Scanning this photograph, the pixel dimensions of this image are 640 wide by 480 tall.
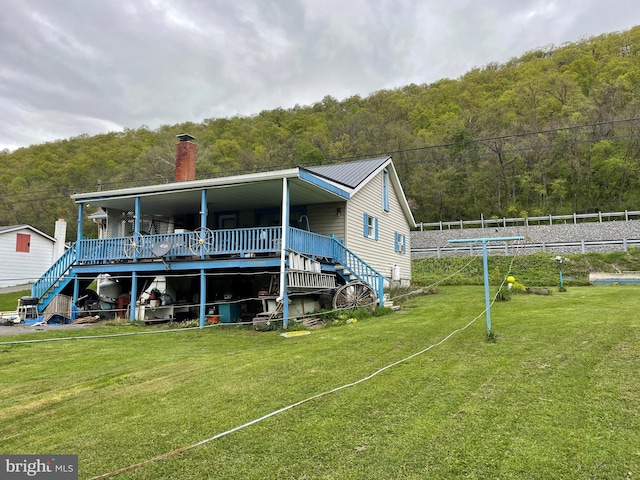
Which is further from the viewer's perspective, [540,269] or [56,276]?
[540,269]

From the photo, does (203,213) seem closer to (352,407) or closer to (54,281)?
(54,281)

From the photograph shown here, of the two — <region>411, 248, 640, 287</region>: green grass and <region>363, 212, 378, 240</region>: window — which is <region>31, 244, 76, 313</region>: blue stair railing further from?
<region>411, 248, 640, 287</region>: green grass

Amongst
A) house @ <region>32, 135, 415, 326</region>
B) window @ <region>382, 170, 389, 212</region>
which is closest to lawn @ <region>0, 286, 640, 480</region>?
house @ <region>32, 135, 415, 326</region>

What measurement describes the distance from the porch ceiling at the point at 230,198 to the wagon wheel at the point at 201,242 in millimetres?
1462

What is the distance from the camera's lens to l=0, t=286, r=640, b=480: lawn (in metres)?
3.17

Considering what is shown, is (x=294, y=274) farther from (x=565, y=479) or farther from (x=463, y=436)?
(x=565, y=479)

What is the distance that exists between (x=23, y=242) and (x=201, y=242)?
72.8 feet

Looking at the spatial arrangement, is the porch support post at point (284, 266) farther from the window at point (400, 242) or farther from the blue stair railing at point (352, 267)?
the window at point (400, 242)

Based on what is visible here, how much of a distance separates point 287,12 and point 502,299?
16006mm

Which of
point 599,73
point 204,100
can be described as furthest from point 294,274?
point 599,73

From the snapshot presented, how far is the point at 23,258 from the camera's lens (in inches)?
1114

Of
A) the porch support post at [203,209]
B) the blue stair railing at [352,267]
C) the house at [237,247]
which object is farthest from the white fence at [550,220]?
the porch support post at [203,209]

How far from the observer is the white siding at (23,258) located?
88.5 ft

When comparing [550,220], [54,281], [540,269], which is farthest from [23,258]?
[550,220]
